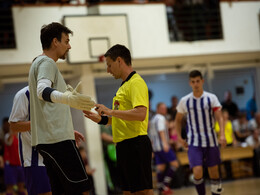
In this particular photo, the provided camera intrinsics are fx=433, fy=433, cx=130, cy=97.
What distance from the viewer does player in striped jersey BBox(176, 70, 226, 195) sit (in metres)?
6.23

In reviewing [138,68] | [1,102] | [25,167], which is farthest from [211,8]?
[25,167]

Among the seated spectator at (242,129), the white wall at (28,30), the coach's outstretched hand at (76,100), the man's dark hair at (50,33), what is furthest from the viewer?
the seated spectator at (242,129)

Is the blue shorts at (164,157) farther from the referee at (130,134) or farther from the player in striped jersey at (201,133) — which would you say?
the referee at (130,134)

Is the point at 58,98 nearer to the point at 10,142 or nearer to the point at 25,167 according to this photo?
the point at 25,167

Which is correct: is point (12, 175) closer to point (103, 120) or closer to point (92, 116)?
point (103, 120)

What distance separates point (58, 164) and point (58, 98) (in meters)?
0.60

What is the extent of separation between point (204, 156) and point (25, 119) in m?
2.94

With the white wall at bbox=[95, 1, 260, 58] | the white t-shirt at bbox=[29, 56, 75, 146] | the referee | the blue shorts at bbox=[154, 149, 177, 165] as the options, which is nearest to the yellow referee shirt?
the referee

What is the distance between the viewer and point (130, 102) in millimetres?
4156

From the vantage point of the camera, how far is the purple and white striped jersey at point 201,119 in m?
6.30

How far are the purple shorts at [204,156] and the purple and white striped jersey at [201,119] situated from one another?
73mm

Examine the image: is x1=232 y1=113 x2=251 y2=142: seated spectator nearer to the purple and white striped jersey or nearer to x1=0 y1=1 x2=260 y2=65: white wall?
x1=0 y1=1 x2=260 y2=65: white wall

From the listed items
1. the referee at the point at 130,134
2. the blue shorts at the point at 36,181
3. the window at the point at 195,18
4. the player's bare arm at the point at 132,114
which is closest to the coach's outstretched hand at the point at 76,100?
the player's bare arm at the point at 132,114

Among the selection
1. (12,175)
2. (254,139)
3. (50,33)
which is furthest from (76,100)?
Answer: (254,139)
